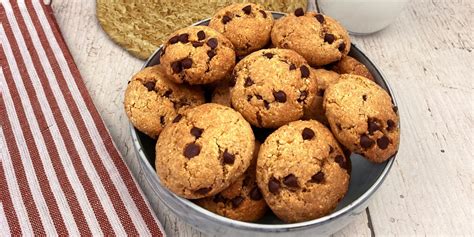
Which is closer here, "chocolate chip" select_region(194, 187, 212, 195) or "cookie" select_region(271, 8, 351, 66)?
"chocolate chip" select_region(194, 187, 212, 195)

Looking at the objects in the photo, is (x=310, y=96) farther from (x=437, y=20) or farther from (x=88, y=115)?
(x=437, y=20)

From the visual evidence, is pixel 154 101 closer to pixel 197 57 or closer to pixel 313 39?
pixel 197 57

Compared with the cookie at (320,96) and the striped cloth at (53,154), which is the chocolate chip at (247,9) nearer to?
the cookie at (320,96)

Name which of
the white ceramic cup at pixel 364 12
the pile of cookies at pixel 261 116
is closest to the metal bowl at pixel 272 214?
the pile of cookies at pixel 261 116

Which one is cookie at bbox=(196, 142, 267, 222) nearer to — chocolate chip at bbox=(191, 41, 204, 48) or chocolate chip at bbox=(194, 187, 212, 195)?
chocolate chip at bbox=(194, 187, 212, 195)

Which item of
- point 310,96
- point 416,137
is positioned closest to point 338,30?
point 310,96

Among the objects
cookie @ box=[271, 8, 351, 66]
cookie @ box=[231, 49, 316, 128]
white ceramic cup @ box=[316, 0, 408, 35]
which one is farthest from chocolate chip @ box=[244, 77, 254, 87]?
white ceramic cup @ box=[316, 0, 408, 35]
